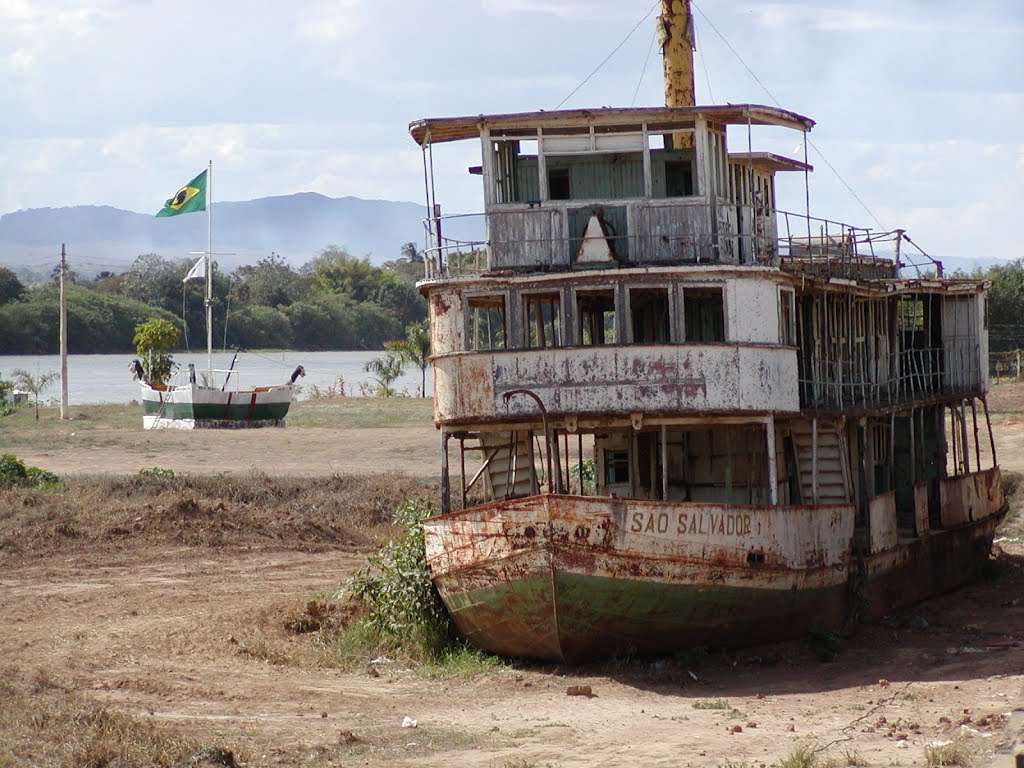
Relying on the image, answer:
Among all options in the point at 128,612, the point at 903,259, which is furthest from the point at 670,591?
the point at 903,259

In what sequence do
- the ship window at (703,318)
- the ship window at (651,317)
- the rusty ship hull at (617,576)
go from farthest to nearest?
1. the ship window at (651,317)
2. the ship window at (703,318)
3. the rusty ship hull at (617,576)

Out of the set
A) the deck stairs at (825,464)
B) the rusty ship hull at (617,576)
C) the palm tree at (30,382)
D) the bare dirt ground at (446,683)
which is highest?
the palm tree at (30,382)

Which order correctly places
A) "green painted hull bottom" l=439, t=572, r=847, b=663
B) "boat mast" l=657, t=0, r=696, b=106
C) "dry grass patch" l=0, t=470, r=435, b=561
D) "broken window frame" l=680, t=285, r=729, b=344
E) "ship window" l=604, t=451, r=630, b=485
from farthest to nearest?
1. "dry grass patch" l=0, t=470, r=435, b=561
2. "boat mast" l=657, t=0, r=696, b=106
3. "ship window" l=604, t=451, r=630, b=485
4. "broken window frame" l=680, t=285, r=729, b=344
5. "green painted hull bottom" l=439, t=572, r=847, b=663

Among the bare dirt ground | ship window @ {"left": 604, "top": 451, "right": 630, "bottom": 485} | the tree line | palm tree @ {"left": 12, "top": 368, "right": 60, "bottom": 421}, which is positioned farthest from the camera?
the tree line

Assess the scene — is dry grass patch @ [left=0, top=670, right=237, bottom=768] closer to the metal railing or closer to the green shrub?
the green shrub

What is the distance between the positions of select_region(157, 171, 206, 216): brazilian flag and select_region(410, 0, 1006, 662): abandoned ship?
95.1ft

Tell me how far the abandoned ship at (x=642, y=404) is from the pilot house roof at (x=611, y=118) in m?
0.04

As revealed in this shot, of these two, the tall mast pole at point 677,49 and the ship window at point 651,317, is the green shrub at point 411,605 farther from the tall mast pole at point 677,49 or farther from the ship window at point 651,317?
the tall mast pole at point 677,49

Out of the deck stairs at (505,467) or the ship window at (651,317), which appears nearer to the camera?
the deck stairs at (505,467)

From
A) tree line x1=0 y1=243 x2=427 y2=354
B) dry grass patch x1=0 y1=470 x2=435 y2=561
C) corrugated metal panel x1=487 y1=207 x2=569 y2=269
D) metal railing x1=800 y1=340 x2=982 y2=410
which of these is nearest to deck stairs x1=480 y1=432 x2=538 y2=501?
corrugated metal panel x1=487 y1=207 x2=569 y2=269

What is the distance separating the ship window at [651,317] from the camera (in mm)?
21094

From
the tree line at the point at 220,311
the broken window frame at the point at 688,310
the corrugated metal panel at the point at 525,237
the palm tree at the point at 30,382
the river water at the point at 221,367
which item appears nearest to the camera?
the broken window frame at the point at 688,310

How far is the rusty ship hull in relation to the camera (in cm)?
1720

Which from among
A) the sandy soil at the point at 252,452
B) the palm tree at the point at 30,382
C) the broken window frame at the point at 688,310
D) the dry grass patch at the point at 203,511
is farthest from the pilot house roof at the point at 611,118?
the palm tree at the point at 30,382
